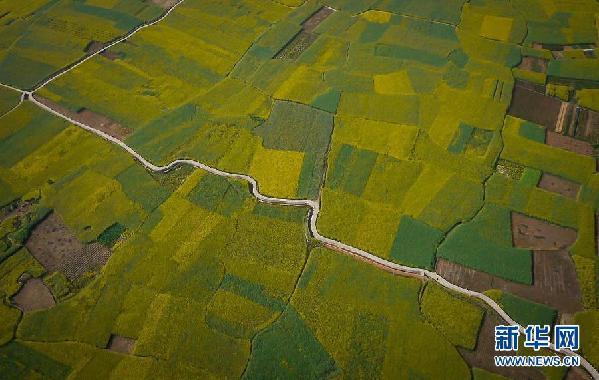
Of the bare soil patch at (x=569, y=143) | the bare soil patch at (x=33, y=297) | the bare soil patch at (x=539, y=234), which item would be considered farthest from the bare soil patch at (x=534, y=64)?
the bare soil patch at (x=33, y=297)

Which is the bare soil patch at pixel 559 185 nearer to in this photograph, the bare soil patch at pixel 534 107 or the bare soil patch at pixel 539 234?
A: the bare soil patch at pixel 539 234

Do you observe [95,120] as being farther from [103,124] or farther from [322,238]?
[322,238]

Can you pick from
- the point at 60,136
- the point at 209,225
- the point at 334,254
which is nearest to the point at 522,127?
the point at 334,254

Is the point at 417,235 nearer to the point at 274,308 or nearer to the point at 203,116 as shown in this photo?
the point at 274,308

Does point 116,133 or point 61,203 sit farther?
point 116,133

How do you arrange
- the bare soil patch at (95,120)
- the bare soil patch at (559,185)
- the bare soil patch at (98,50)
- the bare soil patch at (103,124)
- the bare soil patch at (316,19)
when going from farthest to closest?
the bare soil patch at (316,19) → the bare soil patch at (98,50) → the bare soil patch at (95,120) → the bare soil patch at (103,124) → the bare soil patch at (559,185)

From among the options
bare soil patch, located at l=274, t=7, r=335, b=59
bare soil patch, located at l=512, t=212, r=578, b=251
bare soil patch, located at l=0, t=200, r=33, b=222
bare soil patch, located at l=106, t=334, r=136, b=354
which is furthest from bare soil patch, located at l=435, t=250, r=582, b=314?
bare soil patch, located at l=0, t=200, r=33, b=222

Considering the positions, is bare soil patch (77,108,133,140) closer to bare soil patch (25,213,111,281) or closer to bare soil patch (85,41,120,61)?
bare soil patch (85,41,120,61)
